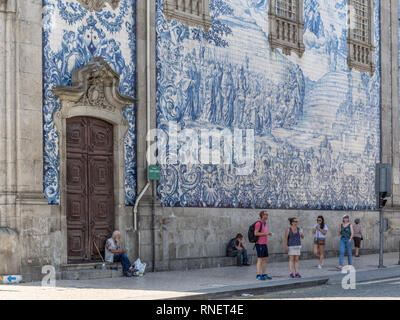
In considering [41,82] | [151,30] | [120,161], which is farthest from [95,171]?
[151,30]

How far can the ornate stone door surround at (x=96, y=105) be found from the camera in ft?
59.7

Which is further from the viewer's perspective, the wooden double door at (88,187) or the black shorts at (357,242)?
the black shorts at (357,242)

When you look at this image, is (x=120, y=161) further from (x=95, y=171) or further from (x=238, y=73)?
(x=238, y=73)

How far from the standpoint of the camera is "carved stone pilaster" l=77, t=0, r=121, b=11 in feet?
62.5

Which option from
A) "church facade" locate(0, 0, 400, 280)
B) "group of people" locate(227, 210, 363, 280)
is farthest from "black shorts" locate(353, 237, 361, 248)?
"church facade" locate(0, 0, 400, 280)

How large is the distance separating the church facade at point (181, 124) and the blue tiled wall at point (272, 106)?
5cm

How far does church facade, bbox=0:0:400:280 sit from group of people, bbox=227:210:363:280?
43cm

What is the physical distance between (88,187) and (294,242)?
15.8ft

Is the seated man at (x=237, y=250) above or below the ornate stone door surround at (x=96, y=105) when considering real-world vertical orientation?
below

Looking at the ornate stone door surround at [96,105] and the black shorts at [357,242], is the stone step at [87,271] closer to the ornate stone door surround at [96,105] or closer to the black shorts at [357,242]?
the ornate stone door surround at [96,105]

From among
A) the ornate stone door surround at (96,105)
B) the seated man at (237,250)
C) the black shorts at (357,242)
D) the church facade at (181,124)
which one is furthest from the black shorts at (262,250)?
the black shorts at (357,242)

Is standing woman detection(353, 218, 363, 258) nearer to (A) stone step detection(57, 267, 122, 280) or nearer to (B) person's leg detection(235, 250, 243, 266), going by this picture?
(B) person's leg detection(235, 250, 243, 266)

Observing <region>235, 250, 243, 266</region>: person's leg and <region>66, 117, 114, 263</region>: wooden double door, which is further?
<region>235, 250, 243, 266</region>: person's leg

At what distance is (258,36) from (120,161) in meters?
6.76
